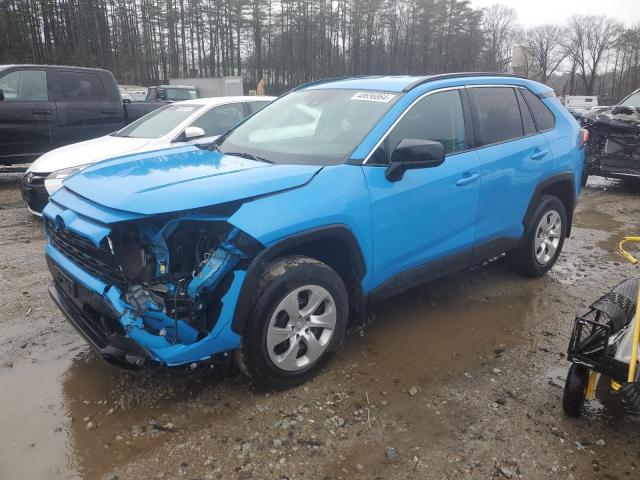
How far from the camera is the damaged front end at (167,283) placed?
2521 mm

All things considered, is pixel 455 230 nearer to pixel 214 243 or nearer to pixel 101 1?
pixel 214 243

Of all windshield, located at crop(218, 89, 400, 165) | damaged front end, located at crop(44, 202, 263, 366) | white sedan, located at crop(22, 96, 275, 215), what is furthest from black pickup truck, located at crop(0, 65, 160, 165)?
damaged front end, located at crop(44, 202, 263, 366)

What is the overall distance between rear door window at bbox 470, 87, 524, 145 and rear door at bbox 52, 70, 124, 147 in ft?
24.2

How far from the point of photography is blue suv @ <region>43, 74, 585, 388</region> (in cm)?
255

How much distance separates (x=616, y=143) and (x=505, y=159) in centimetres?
648

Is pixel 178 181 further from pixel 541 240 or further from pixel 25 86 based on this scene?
pixel 25 86

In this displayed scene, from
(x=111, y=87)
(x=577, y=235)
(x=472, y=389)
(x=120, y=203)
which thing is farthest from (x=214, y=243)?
(x=111, y=87)

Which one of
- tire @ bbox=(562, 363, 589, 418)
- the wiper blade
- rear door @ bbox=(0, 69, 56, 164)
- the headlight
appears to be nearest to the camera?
tire @ bbox=(562, 363, 589, 418)

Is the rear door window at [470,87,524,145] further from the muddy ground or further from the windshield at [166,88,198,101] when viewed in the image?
the windshield at [166,88,198,101]

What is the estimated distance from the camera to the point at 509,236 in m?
4.27

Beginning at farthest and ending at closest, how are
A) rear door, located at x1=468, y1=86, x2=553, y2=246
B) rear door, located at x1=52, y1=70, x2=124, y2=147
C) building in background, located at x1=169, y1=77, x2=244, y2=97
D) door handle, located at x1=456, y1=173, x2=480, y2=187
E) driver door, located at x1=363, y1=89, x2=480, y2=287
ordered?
1. building in background, located at x1=169, y1=77, x2=244, y2=97
2. rear door, located at x1=52, y1=70, x2=124, y2=147
3. rear door, located at x1=468, y1=86, x2=553, y2=246
4. door handle, located at x1=456, y1=173, x2=480, y2=187
5. driver door, located at x1=363, y1=89, x2=480, y2=287

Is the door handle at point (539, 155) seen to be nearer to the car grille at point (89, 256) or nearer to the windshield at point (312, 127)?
the windshield at point (312, 127)

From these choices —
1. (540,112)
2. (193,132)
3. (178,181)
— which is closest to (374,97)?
(178,181)

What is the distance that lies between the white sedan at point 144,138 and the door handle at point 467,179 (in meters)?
3.12
